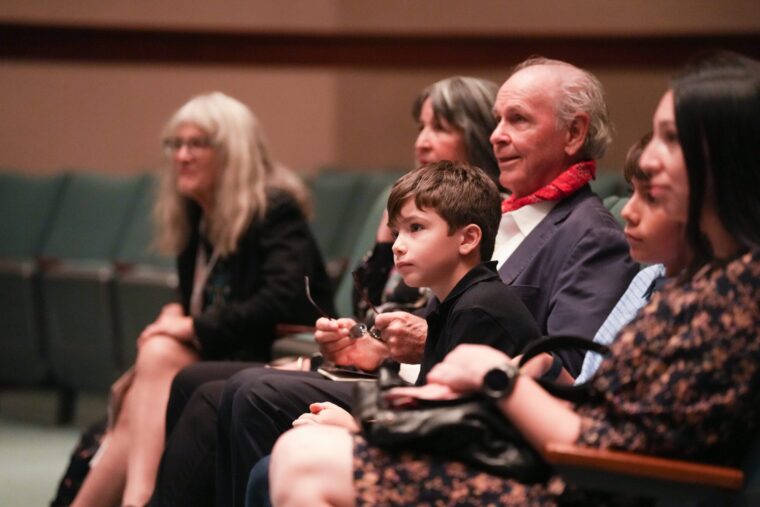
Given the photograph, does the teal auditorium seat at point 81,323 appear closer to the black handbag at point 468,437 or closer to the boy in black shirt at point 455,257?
the boy in black shirt at point 455,257

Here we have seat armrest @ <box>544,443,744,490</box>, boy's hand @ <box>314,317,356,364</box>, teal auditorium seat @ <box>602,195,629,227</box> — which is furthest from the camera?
teal auditorium seat @ <box>602,195,629,227</box>

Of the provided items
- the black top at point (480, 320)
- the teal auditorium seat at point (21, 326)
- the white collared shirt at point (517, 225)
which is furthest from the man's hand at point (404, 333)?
the teal auditorium seat at point (21, 326)

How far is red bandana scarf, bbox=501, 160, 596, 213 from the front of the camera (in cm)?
257

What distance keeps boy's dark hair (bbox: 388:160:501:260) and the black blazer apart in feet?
0.56

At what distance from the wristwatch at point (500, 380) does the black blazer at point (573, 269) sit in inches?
23.5

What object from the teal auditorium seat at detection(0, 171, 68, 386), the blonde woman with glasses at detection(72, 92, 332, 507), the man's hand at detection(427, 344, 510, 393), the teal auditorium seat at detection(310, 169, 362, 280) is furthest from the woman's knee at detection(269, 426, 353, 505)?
the teal auditorium seat at detection(0, 171, 68, 386)

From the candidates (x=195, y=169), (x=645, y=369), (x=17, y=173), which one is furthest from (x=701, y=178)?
(x=17, y=173)

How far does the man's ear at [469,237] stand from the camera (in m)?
2.29

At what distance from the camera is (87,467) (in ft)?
11.0

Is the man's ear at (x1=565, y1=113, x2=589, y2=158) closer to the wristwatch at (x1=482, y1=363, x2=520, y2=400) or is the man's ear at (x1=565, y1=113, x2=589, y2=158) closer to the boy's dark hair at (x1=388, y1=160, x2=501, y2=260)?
the boy's dark hair at (x1=388, y1=160, x2=501, y2=260)

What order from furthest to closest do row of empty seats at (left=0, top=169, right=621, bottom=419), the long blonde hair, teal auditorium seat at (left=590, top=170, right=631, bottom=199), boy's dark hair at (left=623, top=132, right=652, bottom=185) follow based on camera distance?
row of empty seats at (left=0, top=169, right=621, bottom=419) < the long blonde hair < teal auditorium seat at (left=590, top=170, right=631, bottom=199) < boy's dark hair at (left=623, top=132, right=652, bottom=185)

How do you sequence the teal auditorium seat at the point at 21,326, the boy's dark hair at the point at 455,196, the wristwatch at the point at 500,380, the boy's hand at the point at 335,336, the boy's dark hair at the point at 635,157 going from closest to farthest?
the wristwatch at the point at 500,380
the boy's dark hair at the point at 635,157
the boy's dark hair at the point at 455,196
the boy's hand at the point at 335,336
the teal auditorium seat at the point at 21,326

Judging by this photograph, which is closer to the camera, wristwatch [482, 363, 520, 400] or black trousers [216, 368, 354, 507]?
wristwatch [482, 363, 520, 400]

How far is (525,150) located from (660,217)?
776 mm
